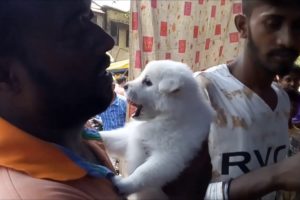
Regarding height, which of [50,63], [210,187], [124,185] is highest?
[50,63]

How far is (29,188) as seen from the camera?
0.86 m

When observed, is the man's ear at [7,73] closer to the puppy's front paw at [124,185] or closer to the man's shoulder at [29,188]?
the man's shoulder at [29,188]

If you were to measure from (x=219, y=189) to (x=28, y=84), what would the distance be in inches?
32.7

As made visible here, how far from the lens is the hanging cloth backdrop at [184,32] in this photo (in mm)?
2143

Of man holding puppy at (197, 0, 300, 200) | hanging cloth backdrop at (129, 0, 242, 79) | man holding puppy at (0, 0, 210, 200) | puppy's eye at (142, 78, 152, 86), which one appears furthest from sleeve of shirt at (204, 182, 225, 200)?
hanging cloth backdrop at (129, 0, 242, 79)

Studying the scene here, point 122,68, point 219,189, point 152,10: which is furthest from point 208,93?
point 122,68

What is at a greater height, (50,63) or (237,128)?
(50,63)

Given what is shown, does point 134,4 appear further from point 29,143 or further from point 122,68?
point 122,68

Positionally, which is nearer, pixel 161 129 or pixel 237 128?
pixel 161 129

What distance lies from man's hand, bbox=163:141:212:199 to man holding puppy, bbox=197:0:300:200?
8cm

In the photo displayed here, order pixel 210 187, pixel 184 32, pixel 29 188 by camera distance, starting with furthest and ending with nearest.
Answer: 1. pixel 184 32
2. pixel 210 187
3. pixel 29 188

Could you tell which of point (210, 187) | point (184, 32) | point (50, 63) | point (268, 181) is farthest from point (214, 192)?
point (184, 32)

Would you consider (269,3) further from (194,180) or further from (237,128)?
(194,180)

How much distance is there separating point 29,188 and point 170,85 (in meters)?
0.78
